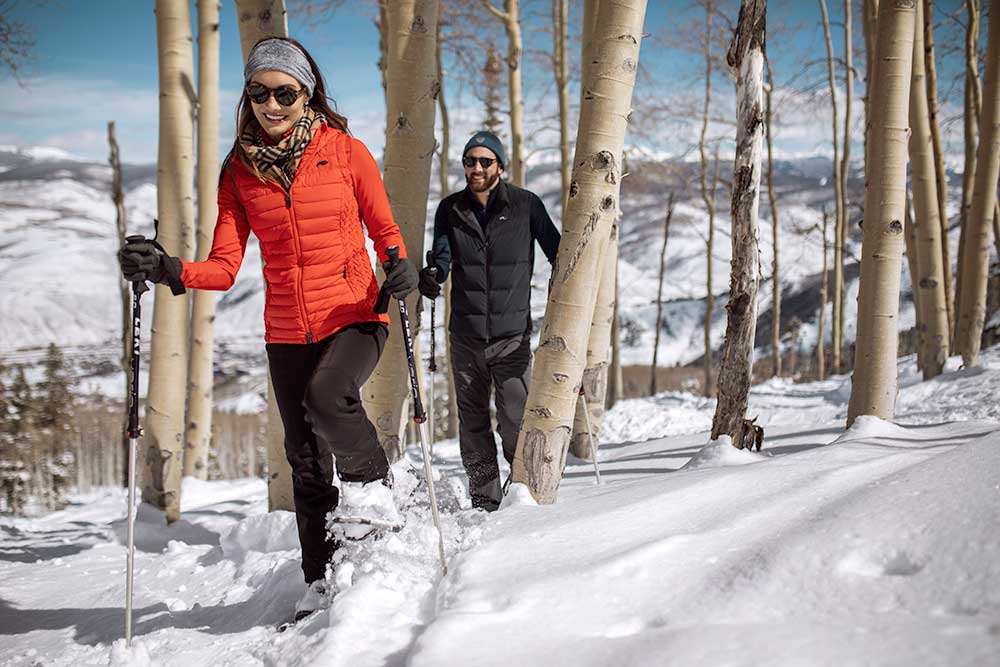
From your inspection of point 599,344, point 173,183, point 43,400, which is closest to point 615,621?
point 599,344

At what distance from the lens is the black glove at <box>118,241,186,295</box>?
7.59 feet

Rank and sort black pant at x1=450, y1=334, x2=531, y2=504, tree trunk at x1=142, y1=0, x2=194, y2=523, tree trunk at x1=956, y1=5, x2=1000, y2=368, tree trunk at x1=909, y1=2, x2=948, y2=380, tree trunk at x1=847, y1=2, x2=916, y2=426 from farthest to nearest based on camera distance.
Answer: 1. tree trunk at x1=909, y1=2, x2=948, y2=380
2. tree trunk at x1=956, y1=5, x2=1000, y2=368
3. tree trunk at x1=142, y1=0, x2=194, y2=523
4. tree trunk at x1=847, y1=2, x2=916, y2=426
5. black pant at x1=450, y1=334, x2=531, y2=504

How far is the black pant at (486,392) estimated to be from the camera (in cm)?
368

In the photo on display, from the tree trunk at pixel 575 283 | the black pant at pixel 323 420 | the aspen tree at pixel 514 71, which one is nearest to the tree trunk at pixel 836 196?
the aspen tree at pixel 514 71

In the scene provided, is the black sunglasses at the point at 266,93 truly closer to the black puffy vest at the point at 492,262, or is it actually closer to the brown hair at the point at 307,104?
the brown hair at the point at 307,104

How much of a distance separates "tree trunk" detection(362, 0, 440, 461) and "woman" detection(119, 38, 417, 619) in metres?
1.10

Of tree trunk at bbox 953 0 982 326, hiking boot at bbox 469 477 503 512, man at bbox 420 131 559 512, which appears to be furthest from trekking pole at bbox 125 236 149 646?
tree trunk at bbox 953 0 982 326

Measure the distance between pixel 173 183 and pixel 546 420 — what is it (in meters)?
3.94

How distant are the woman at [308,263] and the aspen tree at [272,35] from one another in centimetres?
143

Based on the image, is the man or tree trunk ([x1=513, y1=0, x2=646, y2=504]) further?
the man

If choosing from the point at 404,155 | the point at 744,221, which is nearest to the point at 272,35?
the point at 404,155

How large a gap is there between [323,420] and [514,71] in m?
8.36

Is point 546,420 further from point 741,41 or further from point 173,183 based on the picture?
point 173,183

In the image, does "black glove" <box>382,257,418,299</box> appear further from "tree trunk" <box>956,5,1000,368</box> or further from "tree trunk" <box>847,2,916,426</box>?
"tree trunk" <box>956,5,1000,368</box>
